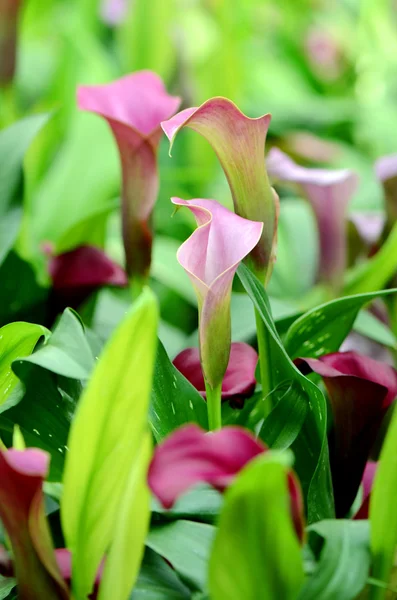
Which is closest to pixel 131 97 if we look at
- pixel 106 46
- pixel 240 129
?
pixel 240 129

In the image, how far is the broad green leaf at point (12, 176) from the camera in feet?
1.29

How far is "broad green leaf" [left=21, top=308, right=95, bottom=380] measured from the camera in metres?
0.24

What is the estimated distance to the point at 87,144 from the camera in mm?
699

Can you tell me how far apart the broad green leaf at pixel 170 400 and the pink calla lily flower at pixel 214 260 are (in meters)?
0.02

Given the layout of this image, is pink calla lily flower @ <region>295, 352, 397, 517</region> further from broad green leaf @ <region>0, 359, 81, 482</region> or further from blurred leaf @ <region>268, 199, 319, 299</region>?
blurred leaf @ <region>268, 199, 319, 299</region>

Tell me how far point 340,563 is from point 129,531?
0.06m

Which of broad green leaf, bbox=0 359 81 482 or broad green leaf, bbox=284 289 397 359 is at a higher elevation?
broad green leaf, bbox=284 289 397 359

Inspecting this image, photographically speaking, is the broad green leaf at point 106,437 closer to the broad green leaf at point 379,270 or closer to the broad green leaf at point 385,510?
the broad green leaf at point 385,510

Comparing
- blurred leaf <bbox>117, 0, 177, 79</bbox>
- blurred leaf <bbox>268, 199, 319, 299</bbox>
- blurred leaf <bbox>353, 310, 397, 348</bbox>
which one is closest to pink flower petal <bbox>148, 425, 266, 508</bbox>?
blurred leaf <bbox>353, 310, 397, 348</bbox>

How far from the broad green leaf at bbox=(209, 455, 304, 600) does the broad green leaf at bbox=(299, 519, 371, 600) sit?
0.01 meters

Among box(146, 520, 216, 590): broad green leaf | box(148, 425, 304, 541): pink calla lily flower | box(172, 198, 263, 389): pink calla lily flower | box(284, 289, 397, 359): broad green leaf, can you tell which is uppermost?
box(172, 198, 263, 389): pink calla lily flower

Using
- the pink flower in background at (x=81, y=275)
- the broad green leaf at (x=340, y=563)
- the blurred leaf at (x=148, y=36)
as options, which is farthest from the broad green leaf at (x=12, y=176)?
the blurred leaf at (x=148, y=36)

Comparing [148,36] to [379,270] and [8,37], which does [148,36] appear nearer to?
[8,37]

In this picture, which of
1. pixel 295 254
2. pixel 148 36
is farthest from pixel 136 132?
pixel 148 36
